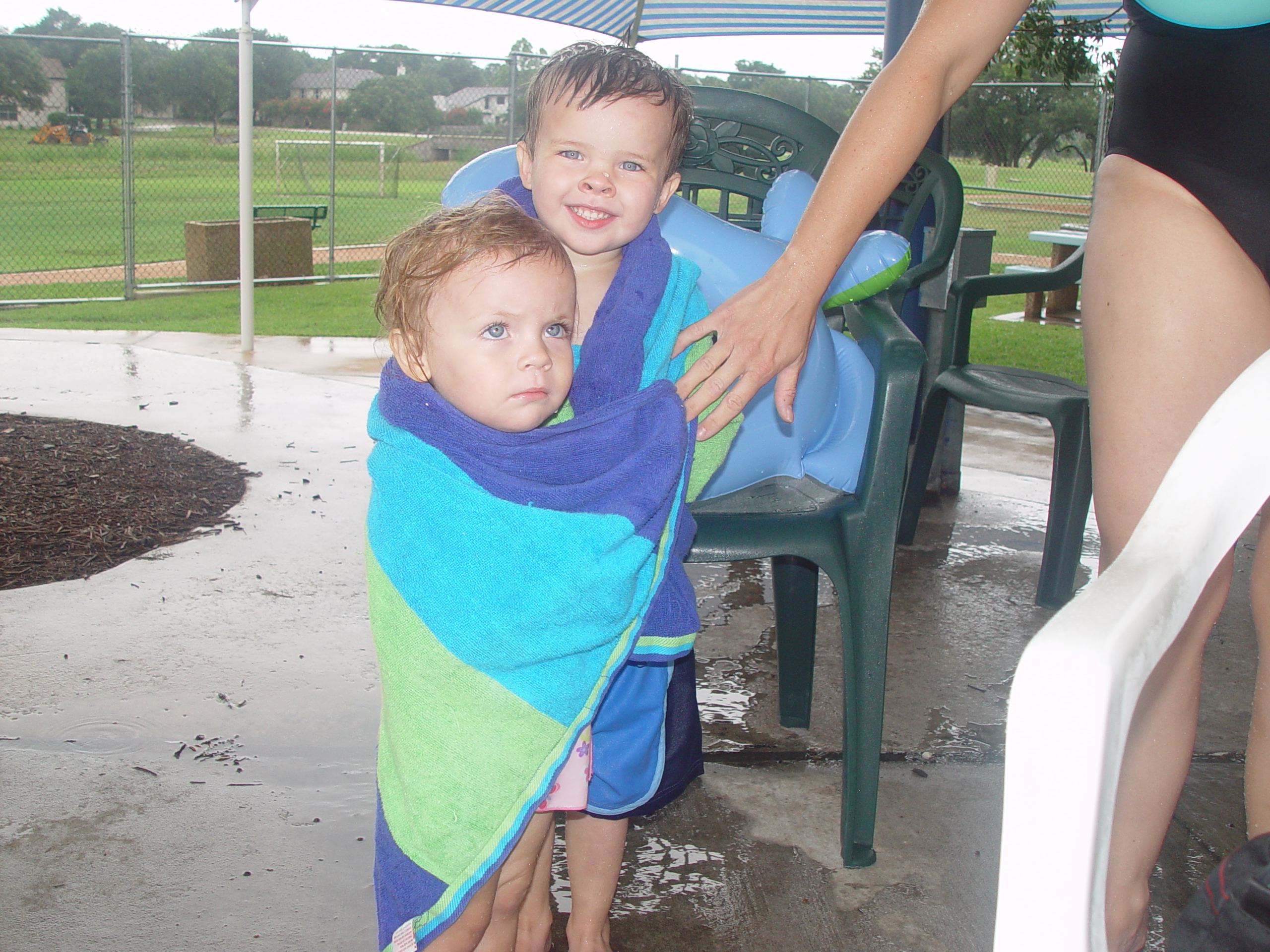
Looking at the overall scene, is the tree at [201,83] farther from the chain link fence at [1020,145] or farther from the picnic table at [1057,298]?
the picnic table at [1057,298]

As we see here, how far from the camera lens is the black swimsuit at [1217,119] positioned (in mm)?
1200

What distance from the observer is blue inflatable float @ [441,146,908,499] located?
175 cm

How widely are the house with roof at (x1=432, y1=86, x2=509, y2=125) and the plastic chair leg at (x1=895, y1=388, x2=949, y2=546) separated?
27.2ft

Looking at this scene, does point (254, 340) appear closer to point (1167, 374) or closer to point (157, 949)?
point (157, 949)

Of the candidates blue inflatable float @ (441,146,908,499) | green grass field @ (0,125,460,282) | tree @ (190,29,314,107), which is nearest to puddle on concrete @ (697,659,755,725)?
blue inflatable float @ (441,146,908,499)

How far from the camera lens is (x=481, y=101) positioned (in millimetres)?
12398

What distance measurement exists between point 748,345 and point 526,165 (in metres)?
0.43

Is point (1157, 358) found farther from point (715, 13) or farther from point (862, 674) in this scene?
point (715, 13)

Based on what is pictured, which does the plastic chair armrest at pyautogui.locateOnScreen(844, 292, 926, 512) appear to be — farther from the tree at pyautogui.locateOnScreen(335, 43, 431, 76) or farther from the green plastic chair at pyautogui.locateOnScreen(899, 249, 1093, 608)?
the tree at pyautogui.locateOnScreen(335, 43, 431, 76)

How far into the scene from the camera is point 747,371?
4.42 ft

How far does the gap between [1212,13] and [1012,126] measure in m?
13.1

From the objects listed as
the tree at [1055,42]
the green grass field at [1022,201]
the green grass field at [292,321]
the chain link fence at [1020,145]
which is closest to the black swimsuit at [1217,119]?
the tree at [1055,42]

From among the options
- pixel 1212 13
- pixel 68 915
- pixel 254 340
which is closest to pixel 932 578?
pixel 1212 13

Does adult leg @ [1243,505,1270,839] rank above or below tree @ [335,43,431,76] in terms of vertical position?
below
